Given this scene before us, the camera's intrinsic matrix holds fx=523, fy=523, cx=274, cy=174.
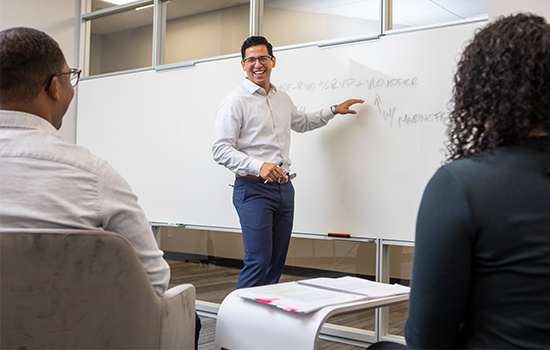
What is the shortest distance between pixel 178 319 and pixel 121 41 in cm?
353

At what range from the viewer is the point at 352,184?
3088 mm

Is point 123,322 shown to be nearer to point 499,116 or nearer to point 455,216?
point 455,216

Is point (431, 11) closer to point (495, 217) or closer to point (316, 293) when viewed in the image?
point (316, 293)

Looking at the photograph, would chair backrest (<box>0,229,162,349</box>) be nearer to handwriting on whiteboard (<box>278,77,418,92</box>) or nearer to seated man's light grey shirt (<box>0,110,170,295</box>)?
seated man's light grey shirt (<box>0,110,170,295</box>)

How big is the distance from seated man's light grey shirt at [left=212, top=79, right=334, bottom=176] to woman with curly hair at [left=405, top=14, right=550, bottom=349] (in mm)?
1915

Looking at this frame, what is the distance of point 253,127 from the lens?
296cm

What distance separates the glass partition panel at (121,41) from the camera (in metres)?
4.23

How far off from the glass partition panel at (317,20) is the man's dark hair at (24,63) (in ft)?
7.33

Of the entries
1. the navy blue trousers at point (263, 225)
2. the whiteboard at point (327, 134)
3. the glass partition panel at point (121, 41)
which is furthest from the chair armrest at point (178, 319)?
the glass partition panel at point (121, 41)

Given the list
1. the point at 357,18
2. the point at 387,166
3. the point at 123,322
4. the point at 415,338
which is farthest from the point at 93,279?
the point at 357,18

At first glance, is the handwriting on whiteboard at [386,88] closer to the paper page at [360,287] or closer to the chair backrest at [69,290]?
the paper page at [360,287]

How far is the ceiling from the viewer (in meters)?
2.78

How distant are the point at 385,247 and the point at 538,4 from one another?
1453 mm

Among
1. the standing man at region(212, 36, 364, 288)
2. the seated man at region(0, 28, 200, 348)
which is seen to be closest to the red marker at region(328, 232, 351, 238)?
the standing man at region(212, 36, 364, 288)
